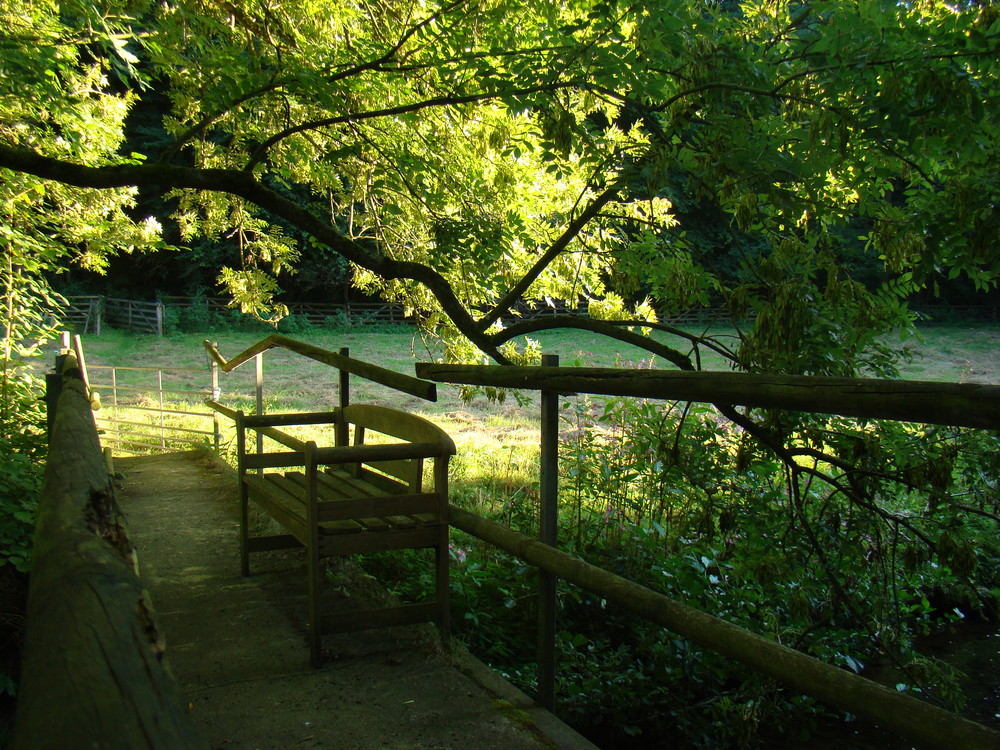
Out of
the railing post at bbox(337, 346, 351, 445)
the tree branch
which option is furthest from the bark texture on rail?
the tree branch

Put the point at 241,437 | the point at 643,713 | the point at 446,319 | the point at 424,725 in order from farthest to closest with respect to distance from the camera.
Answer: the point at 446,319, the point at 241,437, the point at 643,713, the point at 424,725

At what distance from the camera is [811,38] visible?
11.6 feet

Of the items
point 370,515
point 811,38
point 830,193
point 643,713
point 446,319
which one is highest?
point 811,38

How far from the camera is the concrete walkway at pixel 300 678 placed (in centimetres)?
258

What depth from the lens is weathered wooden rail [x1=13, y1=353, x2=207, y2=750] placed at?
58cm

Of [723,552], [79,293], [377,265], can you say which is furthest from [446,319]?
[79,293]

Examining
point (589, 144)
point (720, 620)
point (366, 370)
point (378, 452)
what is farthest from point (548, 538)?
point (589, 144)

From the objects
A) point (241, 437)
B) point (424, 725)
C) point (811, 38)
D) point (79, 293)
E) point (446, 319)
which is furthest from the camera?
point (79, 293)

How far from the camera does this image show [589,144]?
3.95m

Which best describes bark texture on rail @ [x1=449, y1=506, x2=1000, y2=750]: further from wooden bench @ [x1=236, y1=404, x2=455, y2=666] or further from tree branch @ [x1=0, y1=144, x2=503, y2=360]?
tree branch @ [x1=0, y1=144, x2=503, y2=360]

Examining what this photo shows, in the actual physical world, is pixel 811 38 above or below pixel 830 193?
above

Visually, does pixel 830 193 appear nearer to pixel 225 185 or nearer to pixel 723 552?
pixel 723 552

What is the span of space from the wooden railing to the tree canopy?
94 centimetres

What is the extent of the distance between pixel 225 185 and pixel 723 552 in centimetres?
402
